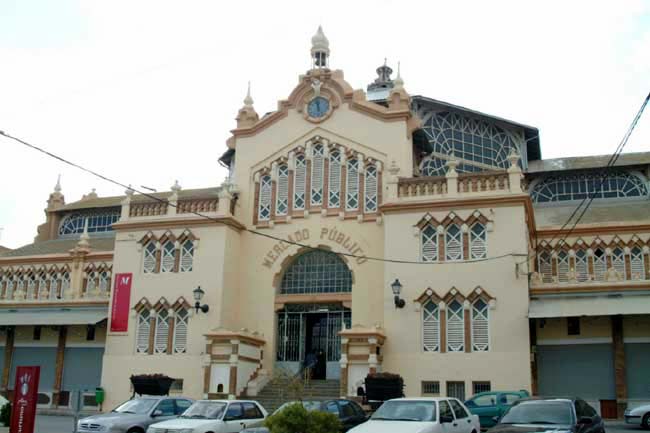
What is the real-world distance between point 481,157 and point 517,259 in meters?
12.2

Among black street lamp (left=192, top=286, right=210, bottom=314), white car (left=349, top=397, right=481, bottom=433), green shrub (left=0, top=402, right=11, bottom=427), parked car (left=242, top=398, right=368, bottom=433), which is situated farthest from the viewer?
black street lamp (left=192, top=286, right=210, bottom=314)

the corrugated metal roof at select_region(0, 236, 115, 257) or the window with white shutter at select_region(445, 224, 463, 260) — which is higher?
the corrugated metal roof at select_region(0, 236, 115, 257)

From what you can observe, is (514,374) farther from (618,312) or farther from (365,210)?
(365,210)

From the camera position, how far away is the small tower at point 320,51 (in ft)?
116

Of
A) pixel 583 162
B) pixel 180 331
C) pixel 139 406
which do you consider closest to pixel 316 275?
pixel 180 331

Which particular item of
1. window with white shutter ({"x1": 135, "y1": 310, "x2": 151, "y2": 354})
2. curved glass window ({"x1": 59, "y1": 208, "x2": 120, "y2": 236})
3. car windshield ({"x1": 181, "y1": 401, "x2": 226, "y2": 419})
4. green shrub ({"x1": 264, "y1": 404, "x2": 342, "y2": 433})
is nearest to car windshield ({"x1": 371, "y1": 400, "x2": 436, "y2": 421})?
green shrub ({"x1": 264, "y1": 404, "x2": 342, "y2": 433})

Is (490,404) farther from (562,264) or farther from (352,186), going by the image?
(352,186)

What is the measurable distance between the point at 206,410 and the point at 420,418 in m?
6.38

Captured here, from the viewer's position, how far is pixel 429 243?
2981 cm

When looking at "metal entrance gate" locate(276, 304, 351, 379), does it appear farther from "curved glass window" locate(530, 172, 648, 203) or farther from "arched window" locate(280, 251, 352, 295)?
"curved glass window" locate(530, 172, 648, 203)

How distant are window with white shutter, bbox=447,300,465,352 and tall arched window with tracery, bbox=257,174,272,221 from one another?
30.8 ft

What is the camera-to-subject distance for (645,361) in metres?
27.4

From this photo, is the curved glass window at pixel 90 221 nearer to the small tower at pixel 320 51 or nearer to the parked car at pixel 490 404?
the small tower at pixel 320 51

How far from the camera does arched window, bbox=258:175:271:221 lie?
33594 millimetres
